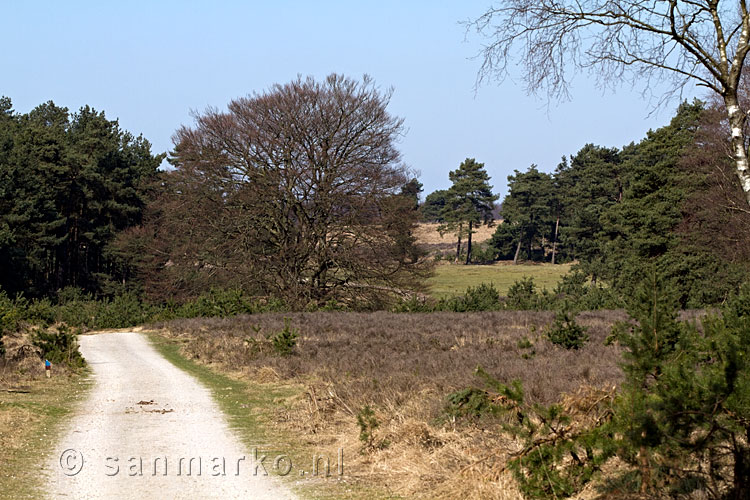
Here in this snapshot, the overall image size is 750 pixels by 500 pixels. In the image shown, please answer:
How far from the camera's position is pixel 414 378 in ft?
38.2

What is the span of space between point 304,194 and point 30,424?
2657 cm

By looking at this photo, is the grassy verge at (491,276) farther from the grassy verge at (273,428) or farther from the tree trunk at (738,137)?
the tree trunk at (738,137)

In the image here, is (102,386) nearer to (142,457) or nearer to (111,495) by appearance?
(142,457)

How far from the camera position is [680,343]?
5.68m

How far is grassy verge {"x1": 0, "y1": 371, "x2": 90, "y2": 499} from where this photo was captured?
24.5ft

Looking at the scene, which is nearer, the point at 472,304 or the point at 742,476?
the point at 742,476

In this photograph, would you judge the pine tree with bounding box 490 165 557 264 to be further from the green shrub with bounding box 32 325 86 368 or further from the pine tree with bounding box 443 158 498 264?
the green shrub with bounding box 32 325 86 368

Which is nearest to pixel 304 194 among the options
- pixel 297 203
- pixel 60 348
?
A: pixel 297 203

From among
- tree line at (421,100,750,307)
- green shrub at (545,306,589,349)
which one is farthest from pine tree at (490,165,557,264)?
green shrub at (545,306,589,349)

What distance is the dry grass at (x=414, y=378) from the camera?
733 centimetres

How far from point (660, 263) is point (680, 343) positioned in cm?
3639

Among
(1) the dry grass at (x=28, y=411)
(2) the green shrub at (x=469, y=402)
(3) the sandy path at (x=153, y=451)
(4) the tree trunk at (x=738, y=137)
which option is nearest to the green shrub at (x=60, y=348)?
(1) the dry grass at (x=28, y=411)

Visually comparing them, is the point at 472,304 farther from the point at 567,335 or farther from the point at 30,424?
the point at 30,424

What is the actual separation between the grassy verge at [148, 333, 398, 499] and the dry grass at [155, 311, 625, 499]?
0.21 meters
